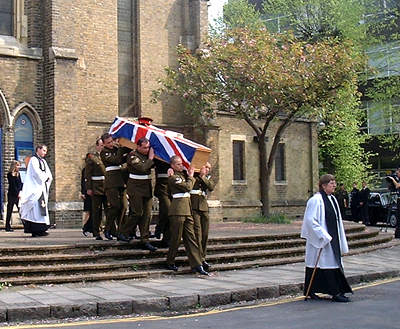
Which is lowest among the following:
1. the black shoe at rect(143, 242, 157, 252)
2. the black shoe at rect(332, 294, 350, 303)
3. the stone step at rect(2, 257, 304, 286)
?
the black shoe at rect(332, 294, 350, 303)

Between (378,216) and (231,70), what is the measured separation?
11353mm

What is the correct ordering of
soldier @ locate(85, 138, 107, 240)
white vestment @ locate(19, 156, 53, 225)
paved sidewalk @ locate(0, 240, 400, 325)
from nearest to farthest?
paved sidewalk @ locate(0, 240, 400, 325) → soldier @ locate(85, 138, 107, 240) → white vestment @ locate(19, 156, 53, 225)

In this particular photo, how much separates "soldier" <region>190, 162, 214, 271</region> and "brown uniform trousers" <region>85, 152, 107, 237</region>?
260 centimetres

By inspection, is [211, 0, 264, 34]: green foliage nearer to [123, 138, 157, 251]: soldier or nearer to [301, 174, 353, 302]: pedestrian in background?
[123, 138, 157, 251]: soldier

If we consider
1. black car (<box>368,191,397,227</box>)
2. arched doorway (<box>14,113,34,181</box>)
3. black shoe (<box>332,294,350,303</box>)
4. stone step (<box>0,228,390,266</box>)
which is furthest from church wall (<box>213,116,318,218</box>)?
black shoe (<box>332,294,350,303</box>)

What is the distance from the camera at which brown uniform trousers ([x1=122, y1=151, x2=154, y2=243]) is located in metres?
12.4

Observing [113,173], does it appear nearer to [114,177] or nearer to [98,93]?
[114,177]

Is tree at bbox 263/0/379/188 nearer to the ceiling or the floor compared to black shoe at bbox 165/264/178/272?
nearer to the ceiling

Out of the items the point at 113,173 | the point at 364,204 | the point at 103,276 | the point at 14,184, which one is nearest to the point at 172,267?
the point at 103,276

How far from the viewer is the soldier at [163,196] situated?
12906 mm

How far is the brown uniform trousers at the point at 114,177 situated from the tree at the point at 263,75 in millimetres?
8752

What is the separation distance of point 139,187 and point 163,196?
0.61 meters

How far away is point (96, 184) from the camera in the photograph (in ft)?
46.0

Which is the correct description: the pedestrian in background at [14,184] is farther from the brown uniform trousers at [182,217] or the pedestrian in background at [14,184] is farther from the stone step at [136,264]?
the brown uniform trousers at [182,217]
